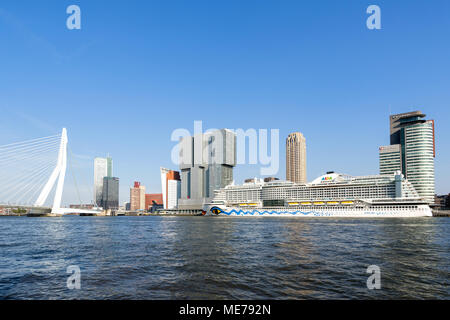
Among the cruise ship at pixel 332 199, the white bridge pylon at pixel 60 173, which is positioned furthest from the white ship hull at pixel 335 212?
the white bridge pylon at pixel 60 173

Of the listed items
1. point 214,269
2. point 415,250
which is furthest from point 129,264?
point 415,250

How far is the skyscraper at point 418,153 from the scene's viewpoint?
165375 mm

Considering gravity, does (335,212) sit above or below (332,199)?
below

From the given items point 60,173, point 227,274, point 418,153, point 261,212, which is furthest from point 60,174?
point 418,153

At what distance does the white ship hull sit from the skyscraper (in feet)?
263

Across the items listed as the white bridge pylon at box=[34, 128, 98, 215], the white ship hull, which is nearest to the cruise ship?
the white ship hull

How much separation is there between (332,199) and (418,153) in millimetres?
98067

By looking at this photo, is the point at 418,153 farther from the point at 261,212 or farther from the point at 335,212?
the point at 261,212

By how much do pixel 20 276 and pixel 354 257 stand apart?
21.9 m

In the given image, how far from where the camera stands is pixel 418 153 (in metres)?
172

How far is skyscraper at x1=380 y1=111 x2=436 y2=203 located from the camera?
6511 inches

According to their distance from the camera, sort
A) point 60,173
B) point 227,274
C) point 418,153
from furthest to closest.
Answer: point 418,153 < point 60,173 < point 227,274

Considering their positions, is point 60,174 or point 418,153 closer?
point 60,174
